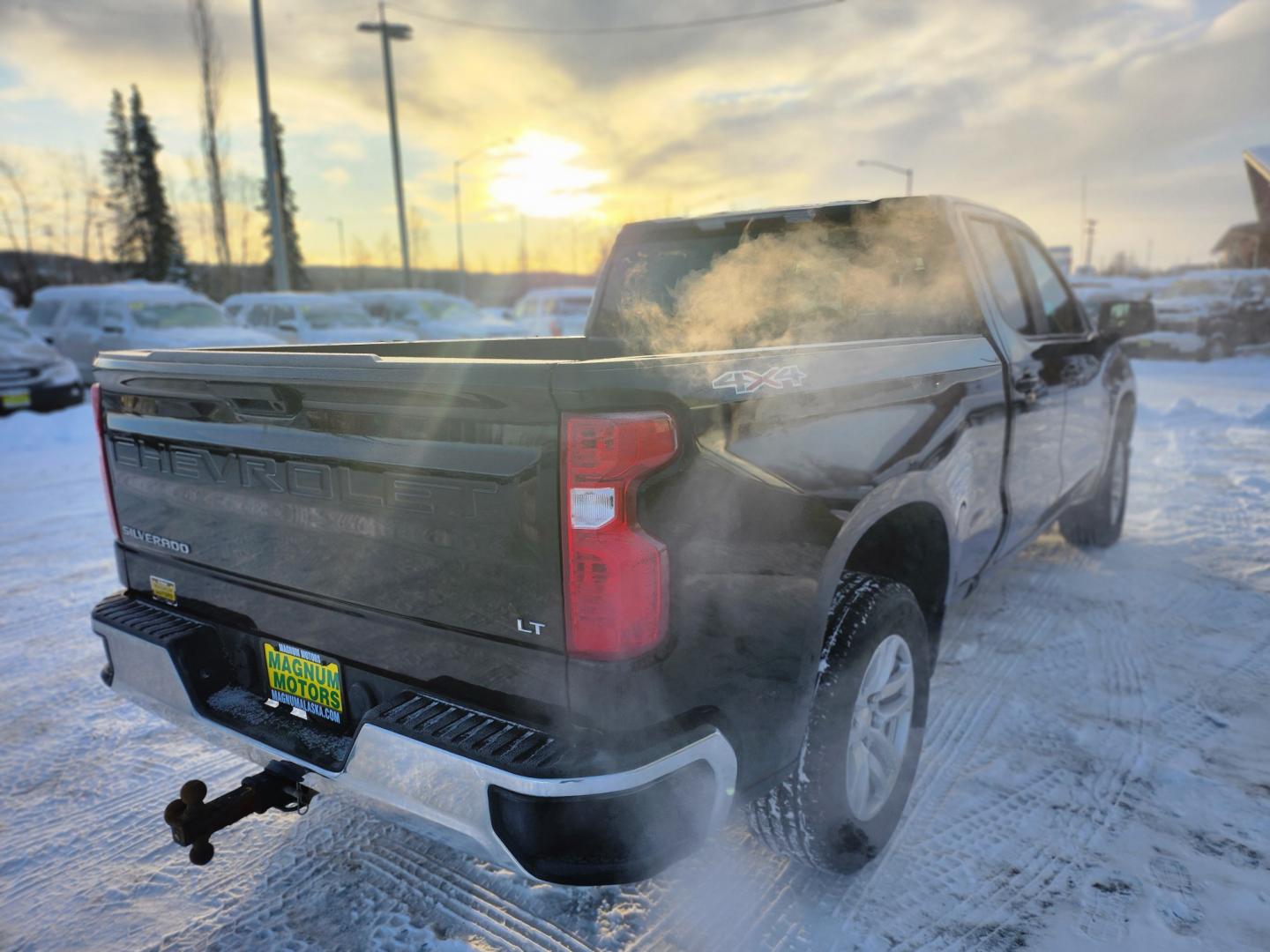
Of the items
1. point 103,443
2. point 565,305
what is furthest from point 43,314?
point 103,443

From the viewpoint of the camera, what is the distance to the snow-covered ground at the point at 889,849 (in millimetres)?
2277

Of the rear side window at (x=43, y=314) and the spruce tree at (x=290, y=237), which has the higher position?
the spruce tree at (x=290, y=237)

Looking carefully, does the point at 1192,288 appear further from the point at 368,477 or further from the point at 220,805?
the point at 220,805

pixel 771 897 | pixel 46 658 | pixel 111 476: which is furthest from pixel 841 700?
pixel 46 658

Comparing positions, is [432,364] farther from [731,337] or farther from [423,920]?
[731,337]

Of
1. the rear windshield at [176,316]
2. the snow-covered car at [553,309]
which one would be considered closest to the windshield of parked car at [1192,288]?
the snow-covered car at [553,309]

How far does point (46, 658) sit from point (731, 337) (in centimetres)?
361

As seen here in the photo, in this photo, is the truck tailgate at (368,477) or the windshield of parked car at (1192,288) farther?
the windshield of parked car at (1192,288)

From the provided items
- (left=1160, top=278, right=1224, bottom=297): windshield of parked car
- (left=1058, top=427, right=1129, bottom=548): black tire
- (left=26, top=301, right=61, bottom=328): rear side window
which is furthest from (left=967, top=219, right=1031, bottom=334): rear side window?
(left=1160, top=278, right=1224, bottom=297): windshield of parked car

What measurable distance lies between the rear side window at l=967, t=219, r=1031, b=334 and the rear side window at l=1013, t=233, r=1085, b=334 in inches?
7.8

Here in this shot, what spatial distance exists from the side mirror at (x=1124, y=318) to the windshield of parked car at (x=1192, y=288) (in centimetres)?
1651

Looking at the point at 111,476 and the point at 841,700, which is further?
the point at 111,476

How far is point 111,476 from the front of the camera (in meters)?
2.75

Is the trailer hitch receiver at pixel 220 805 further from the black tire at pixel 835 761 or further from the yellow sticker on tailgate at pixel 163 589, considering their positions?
the black tire at pixel 835 761
